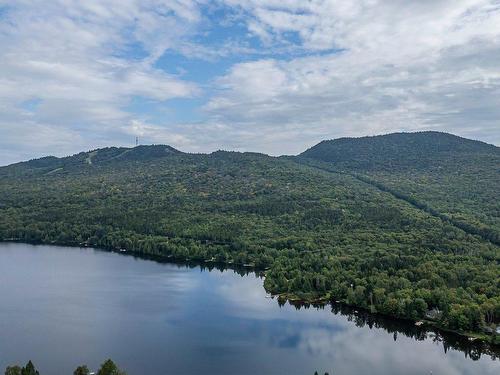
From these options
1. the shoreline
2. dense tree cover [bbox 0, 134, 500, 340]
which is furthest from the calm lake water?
dense tree cover [bbox 0, 134, 500, 340]

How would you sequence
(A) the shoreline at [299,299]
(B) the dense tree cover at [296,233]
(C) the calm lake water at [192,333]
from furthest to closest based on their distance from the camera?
(B) the dense tree cover at [296,233], (A) the shoreline at [299,299], (C) the calm lake water at [192,333]

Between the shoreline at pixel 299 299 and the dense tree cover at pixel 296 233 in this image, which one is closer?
the shoreline at pixel 299 299

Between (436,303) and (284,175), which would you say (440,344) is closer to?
(436,303)

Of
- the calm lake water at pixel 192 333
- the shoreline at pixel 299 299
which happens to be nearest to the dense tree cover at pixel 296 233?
the shoreline at pixel 299 299

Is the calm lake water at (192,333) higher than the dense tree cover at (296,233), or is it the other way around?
the dense tree cover at (296,233)

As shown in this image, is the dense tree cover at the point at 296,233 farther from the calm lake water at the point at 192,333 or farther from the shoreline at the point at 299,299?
the calm lake water at the point at 192,333

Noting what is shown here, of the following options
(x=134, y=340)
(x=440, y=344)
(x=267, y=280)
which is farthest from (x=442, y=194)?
(x=134, y=340)
